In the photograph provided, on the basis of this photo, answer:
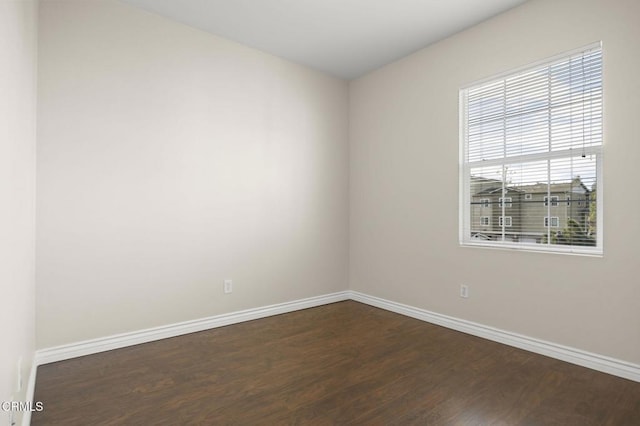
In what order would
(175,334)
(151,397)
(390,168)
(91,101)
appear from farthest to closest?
(390,168) < (175,334) < (91,101) < (151,397)

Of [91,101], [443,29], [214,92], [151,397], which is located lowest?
[151,397]

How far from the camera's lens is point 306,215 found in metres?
4.20

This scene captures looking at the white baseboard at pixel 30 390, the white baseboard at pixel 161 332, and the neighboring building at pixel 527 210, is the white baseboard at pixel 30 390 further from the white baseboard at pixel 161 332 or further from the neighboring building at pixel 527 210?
the neighboring building at pixel 527 210

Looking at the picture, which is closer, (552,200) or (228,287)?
(552,200)

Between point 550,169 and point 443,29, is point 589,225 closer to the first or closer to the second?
point 550,169

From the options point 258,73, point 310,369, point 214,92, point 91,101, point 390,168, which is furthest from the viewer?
point 390,168

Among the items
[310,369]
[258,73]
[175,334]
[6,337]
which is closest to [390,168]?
[258,73]

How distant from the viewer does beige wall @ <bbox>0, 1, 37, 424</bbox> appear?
1.24 m

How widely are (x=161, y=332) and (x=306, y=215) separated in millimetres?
1943

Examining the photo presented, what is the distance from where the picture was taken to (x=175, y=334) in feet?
10.4

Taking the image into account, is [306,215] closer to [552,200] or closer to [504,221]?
[504,221]

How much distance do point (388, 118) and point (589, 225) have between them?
2229 mm

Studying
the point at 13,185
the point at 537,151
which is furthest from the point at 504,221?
the point at 13,185

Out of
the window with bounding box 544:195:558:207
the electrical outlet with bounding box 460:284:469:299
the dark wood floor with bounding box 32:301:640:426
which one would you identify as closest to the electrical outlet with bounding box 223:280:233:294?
the dark wood floor with bounding box 32:301:640:426
